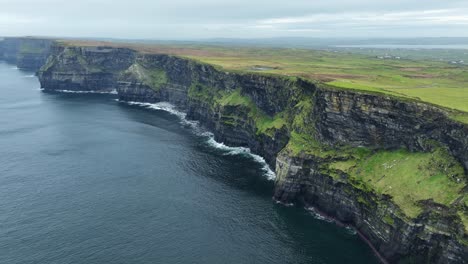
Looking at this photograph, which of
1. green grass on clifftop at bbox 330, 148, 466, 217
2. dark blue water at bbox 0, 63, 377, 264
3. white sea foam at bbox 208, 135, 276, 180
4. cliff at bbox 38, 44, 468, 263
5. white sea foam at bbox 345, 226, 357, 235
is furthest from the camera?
white sea foam at bbox 208, 135, 276, 180

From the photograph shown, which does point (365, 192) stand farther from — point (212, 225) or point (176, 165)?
point (176, 165)

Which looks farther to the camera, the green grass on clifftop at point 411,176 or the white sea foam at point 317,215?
the white sea foam at point 317,215

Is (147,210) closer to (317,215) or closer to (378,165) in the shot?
(317,215)

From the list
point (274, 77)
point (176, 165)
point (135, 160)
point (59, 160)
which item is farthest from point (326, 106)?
point (59, 160)

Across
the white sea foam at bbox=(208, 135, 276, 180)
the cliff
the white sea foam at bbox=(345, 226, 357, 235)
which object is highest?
the cliff

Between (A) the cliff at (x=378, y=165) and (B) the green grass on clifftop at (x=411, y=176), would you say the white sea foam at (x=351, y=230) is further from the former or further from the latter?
(B) the green grass on clifftop at (x=411, y=176)

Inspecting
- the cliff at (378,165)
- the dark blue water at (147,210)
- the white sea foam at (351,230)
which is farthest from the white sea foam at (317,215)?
the white sea foam at (351,230)

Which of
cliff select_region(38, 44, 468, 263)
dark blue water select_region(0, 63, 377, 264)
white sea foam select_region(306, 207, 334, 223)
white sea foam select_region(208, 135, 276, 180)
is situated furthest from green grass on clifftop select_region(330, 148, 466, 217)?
white sea foam select_region(208, 135, 276, 180)

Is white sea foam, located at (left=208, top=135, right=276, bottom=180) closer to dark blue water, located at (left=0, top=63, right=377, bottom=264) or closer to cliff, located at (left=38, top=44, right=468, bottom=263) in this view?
dark blue water, located at (left=0, top=63, right=377, bottom=264)
